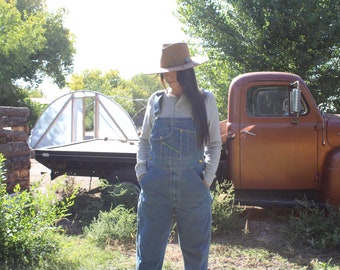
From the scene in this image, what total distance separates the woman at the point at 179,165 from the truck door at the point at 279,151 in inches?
112

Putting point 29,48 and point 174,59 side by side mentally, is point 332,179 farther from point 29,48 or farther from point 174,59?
point 29,48

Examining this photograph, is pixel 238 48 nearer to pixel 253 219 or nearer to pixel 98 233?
pixel 253 219

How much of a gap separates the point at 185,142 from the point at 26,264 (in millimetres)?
2167

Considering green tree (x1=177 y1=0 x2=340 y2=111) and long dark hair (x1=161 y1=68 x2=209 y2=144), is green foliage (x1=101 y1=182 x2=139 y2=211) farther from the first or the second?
green tree (x1=177 y1=0 x2=340 y2=111)

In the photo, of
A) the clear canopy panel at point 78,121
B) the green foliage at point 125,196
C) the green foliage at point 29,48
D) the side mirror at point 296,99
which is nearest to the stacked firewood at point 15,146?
the green foliage at point 125,196

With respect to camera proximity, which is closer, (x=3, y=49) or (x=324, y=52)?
(x=324, y=52)

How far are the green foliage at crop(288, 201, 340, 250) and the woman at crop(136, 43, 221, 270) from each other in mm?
2458

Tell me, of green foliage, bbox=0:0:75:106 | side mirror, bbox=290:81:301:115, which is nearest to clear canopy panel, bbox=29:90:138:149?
side mirror, bbox=290:81:301:115

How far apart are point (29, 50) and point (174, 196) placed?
22.4 meters

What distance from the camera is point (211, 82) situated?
1050cm

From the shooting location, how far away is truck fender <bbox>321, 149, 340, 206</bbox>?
5316 mm

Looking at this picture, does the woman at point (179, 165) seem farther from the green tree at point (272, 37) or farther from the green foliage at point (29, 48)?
the green foliage at point (29, 48)

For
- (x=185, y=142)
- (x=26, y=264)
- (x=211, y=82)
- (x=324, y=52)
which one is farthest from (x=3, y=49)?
(x=185, y=142)

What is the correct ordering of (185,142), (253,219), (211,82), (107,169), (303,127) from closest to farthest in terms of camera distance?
(185,142)
(303,127)
(253,219)
(107,169)
(211,82)
